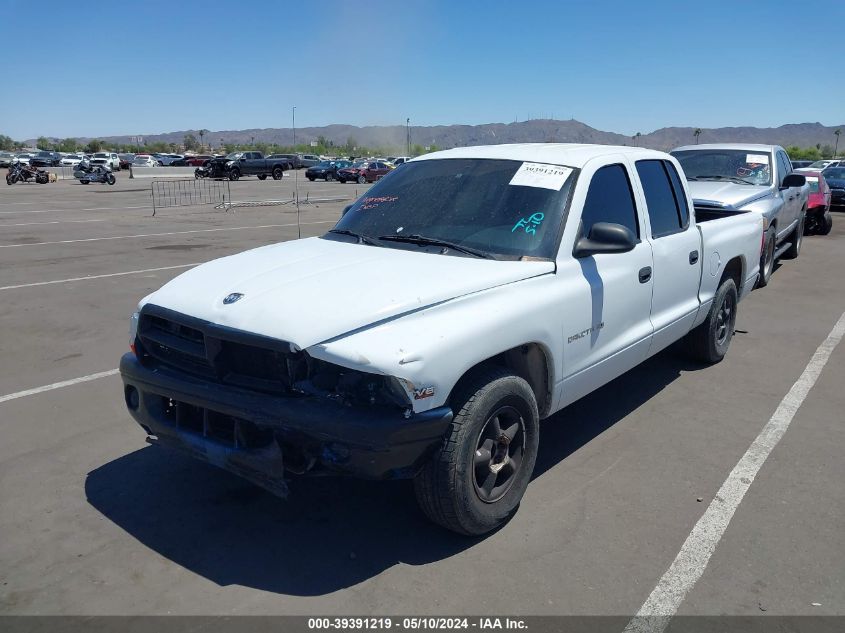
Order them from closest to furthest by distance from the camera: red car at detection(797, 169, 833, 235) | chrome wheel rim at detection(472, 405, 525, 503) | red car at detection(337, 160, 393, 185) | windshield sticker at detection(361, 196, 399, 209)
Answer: chrome wheel rim at detection(472, 405, 525, 503) → windshield sticker at detection(361, 196, 399, 209) → red car at detection(797, 169, 833, 235) → red car at detection(337, 160, 393, 185)

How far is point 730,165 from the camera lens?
10812 millimetres

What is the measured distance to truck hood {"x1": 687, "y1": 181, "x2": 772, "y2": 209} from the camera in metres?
9.47

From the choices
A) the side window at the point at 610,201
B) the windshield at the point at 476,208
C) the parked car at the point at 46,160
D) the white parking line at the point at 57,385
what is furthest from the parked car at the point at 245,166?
the side window at the point at 610,201

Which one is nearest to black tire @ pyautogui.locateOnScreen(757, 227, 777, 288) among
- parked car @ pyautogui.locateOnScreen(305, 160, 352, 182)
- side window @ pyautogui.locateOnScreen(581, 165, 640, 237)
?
side window @ pyautogui.locateOnScreen(581, 165, 640, 237)

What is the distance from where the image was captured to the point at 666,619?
2998 millimetres

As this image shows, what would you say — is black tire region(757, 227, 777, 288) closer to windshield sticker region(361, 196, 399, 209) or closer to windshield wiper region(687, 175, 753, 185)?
windshield wiper region(687, 175, 753, 185)

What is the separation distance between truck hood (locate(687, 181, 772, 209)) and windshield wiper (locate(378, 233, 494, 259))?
625 cm

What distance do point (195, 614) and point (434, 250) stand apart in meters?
2.20

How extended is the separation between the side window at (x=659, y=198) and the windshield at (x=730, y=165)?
562 centimetres

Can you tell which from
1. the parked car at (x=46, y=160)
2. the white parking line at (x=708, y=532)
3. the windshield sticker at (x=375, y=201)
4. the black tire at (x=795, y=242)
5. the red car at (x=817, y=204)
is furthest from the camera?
the parked car at (x=46, y=160)

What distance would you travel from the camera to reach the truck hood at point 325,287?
322cm

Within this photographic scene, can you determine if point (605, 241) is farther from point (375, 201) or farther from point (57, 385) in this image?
point (57, 385)

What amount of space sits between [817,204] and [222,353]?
16253 millimetres

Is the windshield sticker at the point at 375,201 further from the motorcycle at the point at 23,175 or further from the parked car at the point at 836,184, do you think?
the motorcycle at the point at 23,175
